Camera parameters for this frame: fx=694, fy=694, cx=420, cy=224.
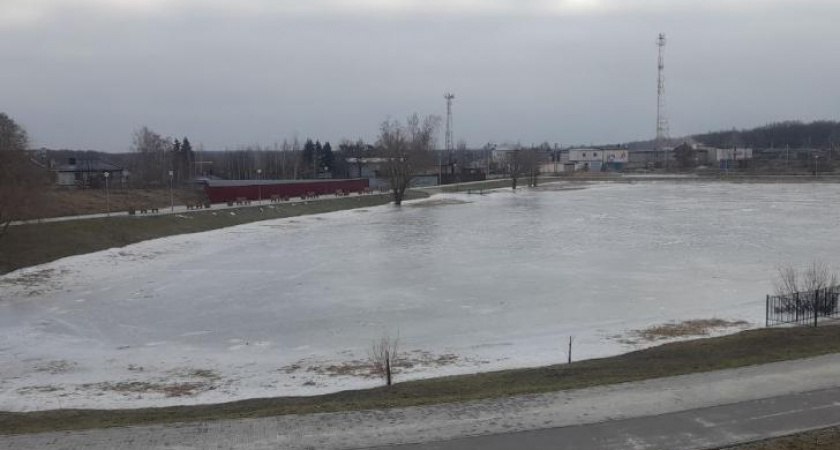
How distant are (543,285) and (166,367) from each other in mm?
12103

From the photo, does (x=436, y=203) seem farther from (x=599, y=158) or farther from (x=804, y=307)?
(x=599, y=158)

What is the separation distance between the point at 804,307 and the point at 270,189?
168 ft

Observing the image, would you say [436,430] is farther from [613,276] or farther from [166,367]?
[613,276]

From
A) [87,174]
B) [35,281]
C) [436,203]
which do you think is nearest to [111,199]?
[87,174]

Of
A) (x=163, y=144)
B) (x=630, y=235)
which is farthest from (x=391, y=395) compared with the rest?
(x=163, y=144)

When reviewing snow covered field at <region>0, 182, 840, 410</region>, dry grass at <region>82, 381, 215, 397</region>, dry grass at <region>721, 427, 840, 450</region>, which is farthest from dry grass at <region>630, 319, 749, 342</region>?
dry grass at <region>82, 381, 215, 397</region>

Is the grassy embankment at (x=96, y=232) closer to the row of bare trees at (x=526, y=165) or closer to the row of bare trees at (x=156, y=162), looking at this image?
the row of bare trees at (x=156, y=162)

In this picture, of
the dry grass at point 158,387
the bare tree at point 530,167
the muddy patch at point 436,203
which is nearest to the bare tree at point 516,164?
the bare tree at point 530,167

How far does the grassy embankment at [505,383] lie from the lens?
402 inches

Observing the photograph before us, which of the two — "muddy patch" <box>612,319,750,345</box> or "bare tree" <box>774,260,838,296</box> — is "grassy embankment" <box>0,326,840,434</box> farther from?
"bare tree" <box>774,260,838,296</box>

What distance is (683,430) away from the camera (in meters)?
8.77

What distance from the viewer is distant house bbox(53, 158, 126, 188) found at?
58344 mm

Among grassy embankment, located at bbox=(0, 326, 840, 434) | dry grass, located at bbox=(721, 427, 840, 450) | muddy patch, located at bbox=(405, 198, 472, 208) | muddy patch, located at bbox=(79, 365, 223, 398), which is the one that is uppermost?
muddy patch, located at bbox=(405, 198, 472, 208)

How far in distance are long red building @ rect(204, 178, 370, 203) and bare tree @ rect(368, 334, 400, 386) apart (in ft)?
146
